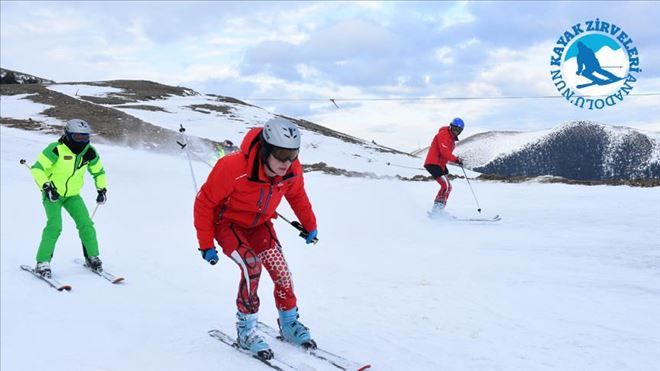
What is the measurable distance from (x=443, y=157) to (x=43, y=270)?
9.00 meters

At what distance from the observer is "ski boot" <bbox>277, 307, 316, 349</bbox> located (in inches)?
211

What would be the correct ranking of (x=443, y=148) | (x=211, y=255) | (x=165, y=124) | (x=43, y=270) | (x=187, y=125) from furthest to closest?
(x=187, y=125)
(x=165, y=124)
(x=443, y=148)
(x=43, y=270)
(x=211, y=255)

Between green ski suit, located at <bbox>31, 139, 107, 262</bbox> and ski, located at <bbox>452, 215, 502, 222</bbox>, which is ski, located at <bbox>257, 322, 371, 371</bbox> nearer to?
green ski suit, located at <bbox>31, 139, 107, 262</bbox>

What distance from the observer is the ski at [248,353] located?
16.3ft

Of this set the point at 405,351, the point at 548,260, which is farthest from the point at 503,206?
the point at 405,351

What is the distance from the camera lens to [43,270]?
851 centimetres

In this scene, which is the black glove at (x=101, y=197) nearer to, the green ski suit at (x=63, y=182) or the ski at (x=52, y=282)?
the green ski suit at (x=63, y=182)

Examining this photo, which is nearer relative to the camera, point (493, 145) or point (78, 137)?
point (78, 137)

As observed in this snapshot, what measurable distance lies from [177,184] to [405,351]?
1424cm

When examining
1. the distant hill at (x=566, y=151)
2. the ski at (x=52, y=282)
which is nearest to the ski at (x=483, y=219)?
the ski at (x=52, y=282)

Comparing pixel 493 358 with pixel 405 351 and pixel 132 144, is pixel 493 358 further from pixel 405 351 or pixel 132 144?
pixel 132 144

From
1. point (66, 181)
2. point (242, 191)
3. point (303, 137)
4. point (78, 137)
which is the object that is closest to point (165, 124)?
point (303, 137)

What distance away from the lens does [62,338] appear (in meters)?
6.26

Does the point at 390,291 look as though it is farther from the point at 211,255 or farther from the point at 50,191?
the point at 50,191
